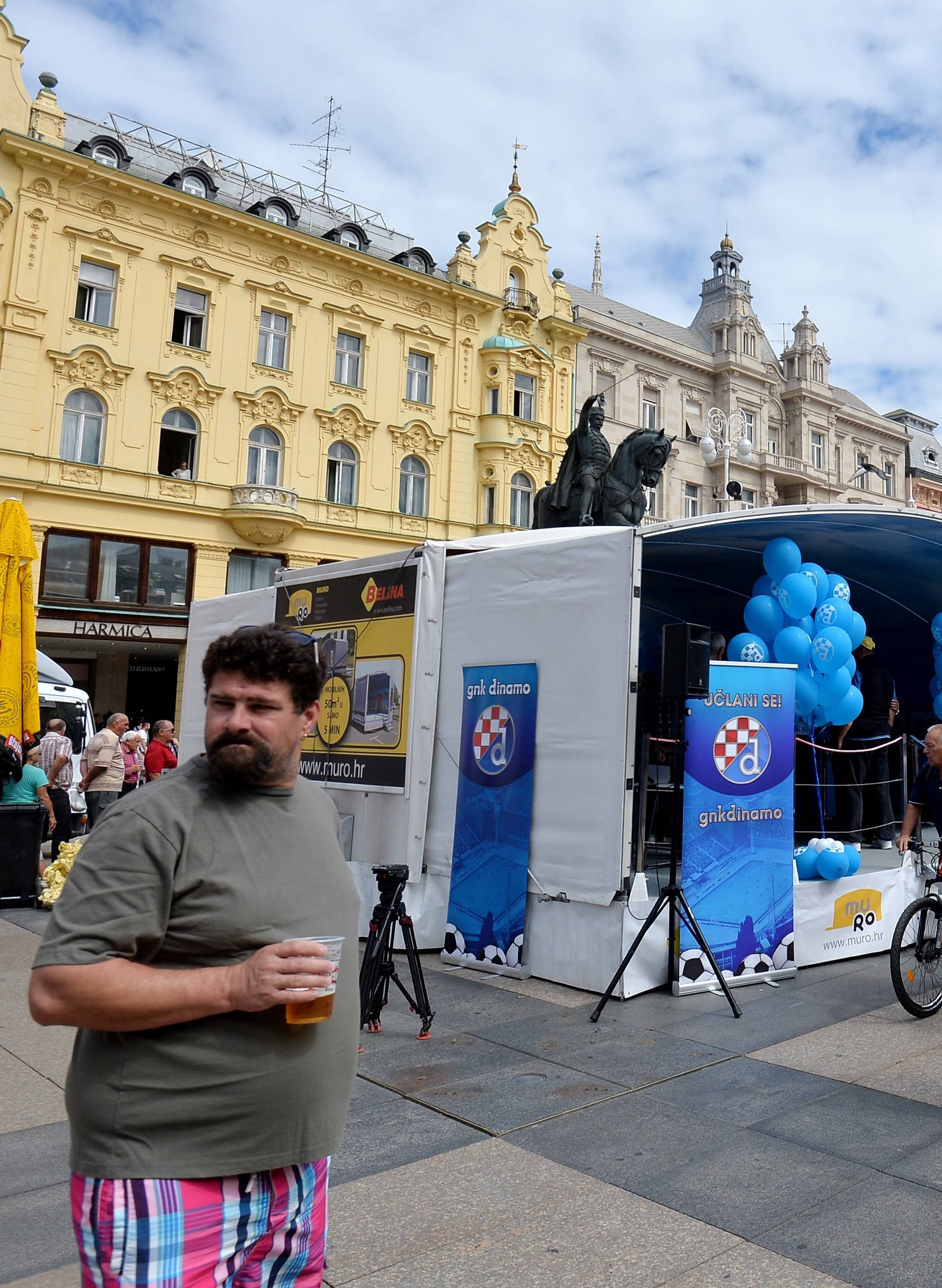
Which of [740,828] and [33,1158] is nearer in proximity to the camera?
[33,1158]

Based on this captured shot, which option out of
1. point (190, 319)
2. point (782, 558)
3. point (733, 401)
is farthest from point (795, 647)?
point (733, 401)

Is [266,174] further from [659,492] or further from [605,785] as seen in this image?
[605,785]

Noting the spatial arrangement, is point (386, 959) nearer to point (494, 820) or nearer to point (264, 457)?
point (494, 820)

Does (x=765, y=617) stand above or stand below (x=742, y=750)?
above

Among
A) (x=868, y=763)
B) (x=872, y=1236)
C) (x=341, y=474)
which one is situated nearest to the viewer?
(x=872, y=1236)

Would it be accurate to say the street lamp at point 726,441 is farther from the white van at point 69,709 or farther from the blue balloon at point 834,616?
the blue balloon at point 834,616

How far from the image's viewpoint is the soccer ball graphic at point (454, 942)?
7445mm

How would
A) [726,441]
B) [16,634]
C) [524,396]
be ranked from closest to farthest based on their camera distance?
1. [16,634]
2. [726,441]
3. [524,396]

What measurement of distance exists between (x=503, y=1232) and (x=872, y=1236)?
4.03 feet

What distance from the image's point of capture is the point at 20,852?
31.0 ft

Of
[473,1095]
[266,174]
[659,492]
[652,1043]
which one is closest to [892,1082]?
[652,1043]

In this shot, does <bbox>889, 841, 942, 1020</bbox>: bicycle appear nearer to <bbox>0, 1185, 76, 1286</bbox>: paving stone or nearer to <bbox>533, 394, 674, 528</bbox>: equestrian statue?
<bbox>0, 1185, 76, 1286</bbox>: paving stone

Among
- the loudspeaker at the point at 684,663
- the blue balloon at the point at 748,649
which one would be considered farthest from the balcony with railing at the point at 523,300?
the loudspeaker at the point at 684,663

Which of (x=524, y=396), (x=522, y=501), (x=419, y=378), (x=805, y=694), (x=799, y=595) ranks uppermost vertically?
(x=524, y=396)
